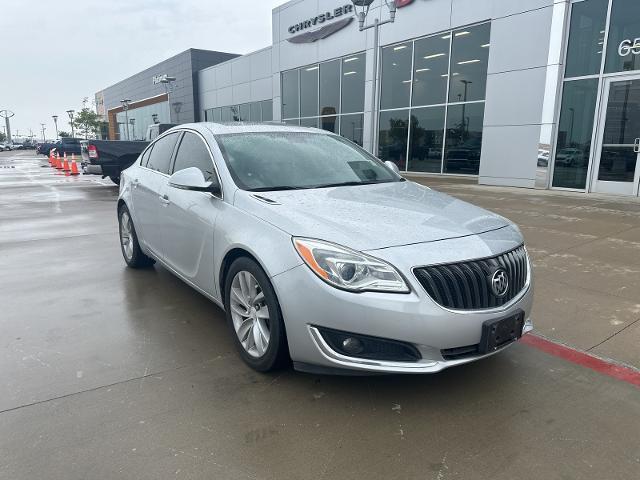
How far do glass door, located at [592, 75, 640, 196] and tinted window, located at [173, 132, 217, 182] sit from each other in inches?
420

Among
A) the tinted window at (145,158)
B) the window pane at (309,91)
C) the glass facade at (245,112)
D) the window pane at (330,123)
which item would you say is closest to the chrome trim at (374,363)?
the tinted window at (145,158)

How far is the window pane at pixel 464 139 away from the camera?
1530 centimetres

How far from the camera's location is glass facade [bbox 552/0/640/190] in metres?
11.1

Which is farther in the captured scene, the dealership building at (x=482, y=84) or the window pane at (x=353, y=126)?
the window pane at (x=353, y=126)

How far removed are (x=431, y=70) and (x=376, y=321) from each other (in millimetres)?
15835

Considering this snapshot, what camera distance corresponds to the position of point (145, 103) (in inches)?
1998

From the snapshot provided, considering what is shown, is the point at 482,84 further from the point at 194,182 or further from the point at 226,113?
the point at 226,113

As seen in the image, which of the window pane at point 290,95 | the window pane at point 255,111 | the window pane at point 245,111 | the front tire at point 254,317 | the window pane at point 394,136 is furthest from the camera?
the window pane at point 245,111

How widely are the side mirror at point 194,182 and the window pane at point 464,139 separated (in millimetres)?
13286

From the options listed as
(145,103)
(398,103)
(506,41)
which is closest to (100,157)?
(398,103)

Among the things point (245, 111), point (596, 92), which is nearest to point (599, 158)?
point (596, 92)

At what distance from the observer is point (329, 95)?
841 inches

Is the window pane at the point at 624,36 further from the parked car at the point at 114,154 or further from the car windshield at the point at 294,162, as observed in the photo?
the parked car at the point at 114,154

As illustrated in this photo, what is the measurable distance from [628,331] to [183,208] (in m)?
3.64
